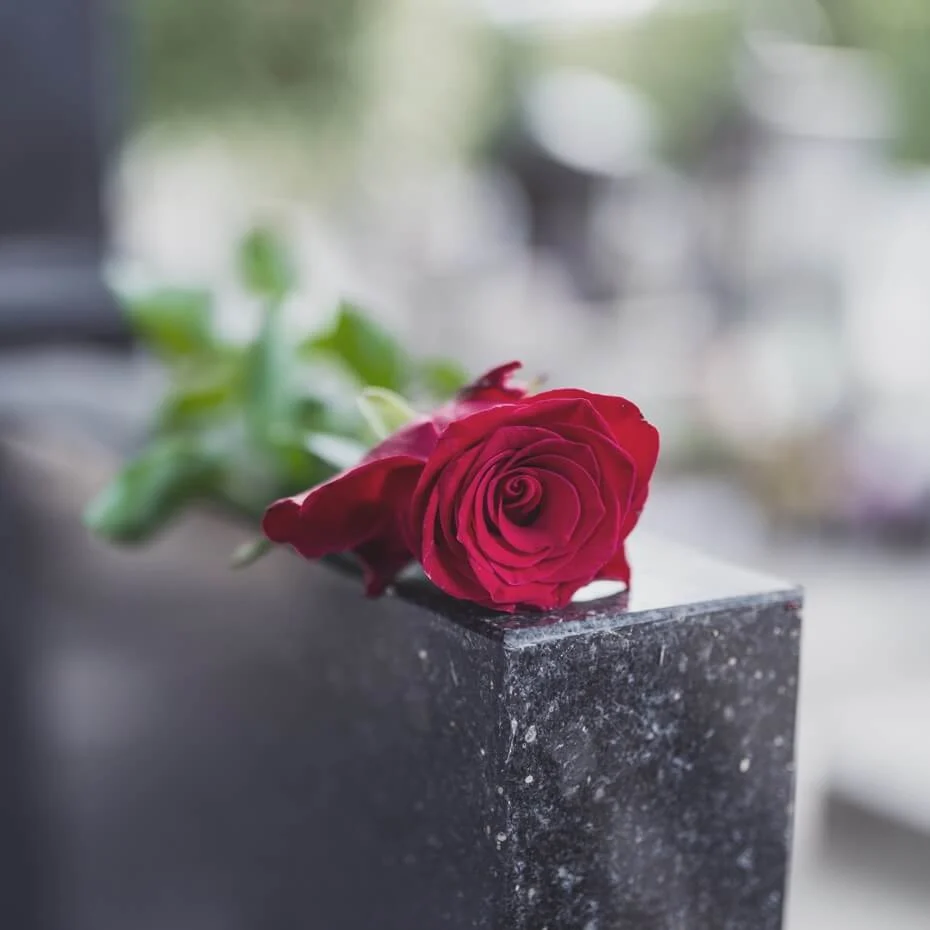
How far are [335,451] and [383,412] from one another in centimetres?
11

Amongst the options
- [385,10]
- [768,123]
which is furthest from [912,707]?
[385,10]

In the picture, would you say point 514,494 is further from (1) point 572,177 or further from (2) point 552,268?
(1) point 572,177

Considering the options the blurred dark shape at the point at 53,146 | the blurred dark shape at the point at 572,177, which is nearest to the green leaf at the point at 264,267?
the blurred dark shape at the point at 53,146

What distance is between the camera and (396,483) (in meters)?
0.84

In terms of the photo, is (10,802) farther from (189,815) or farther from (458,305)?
(458,305)

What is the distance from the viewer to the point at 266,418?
114 centimetres

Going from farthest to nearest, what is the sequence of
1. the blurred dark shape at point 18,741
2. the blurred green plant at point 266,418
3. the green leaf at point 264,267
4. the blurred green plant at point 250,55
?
1. the blurred green plant at point 250,55
2. the blurred dark shape at point 18,741
3. the green leaf at point 264,267
4. the blurred green plant at point 266,418

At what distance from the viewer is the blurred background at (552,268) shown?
214 cm

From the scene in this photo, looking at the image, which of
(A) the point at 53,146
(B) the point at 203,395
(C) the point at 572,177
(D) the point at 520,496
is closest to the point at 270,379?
(B) the point at 203,395

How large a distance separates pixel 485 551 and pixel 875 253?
10899mm

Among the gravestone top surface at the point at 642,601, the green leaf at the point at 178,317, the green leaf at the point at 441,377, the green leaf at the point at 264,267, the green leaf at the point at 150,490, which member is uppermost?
the green leaf at the point at 264,267

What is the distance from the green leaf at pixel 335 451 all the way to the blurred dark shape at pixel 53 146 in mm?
1508

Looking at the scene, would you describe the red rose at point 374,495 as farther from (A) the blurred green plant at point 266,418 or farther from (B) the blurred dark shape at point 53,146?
(B) the blurred dark shape at point 53,146

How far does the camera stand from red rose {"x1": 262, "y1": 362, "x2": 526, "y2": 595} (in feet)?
2.69
